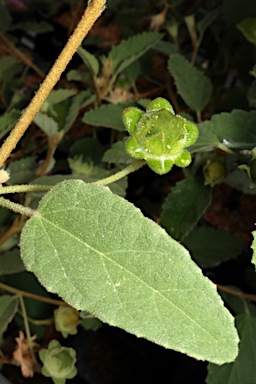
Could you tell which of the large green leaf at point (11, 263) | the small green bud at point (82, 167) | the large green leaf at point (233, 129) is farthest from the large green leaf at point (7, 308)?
the large green leaf at point (233, 129)

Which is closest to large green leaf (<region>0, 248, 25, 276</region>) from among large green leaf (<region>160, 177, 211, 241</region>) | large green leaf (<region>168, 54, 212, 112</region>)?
large green leaf (<region>160, 177, 211, 241</region>)

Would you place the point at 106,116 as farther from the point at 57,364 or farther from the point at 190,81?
the point at 57,364

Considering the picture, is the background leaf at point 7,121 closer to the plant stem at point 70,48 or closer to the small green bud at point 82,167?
the small green bud at point 82,167

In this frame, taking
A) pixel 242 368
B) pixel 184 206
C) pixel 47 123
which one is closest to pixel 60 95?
pixel 47 123

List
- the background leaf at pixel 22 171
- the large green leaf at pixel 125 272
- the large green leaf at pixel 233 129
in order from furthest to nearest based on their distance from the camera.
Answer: the background leaf at pixel 22 171 < the large green leaf at pixel 233 129 < the large green leaf at pixel 125 272

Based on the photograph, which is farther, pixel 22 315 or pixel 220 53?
pixel 220 53

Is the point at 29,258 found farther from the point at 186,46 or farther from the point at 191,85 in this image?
the point at 186,46

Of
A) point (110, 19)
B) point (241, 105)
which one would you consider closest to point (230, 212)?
point (241, 105)
